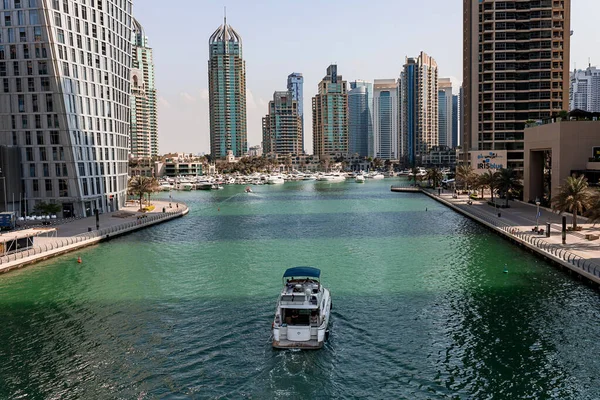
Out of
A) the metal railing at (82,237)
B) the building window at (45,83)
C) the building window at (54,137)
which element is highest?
the building window at (45,83)

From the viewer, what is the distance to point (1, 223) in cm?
7494

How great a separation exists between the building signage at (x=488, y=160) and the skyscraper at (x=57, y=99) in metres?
97.0

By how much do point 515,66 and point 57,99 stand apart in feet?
375

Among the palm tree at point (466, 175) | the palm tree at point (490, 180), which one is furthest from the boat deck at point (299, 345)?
the palm tree at point (466, 175)

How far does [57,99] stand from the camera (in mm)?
91438

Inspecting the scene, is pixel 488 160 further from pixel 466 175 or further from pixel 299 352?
pixel 299 352

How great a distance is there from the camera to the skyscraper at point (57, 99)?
8988 centimetres

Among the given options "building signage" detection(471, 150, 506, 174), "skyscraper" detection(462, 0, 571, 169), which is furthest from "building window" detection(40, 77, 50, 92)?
"skyscraper" detection(462, 0, 571, 169)

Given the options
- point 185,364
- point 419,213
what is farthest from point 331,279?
point 419,213

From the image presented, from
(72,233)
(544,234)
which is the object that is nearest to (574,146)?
(544,234)

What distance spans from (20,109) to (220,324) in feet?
240

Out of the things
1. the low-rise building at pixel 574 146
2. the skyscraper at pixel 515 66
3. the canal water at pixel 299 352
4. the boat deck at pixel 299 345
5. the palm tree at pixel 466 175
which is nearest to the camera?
the canal water at pixel 299 352

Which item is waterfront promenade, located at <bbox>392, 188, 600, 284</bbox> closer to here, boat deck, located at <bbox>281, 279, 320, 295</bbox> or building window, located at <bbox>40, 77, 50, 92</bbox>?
boat deck, located at <bbox>281, 279, 320, 295</bbox>

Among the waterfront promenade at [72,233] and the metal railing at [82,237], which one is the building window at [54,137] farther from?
the metal railing at [82,237]
